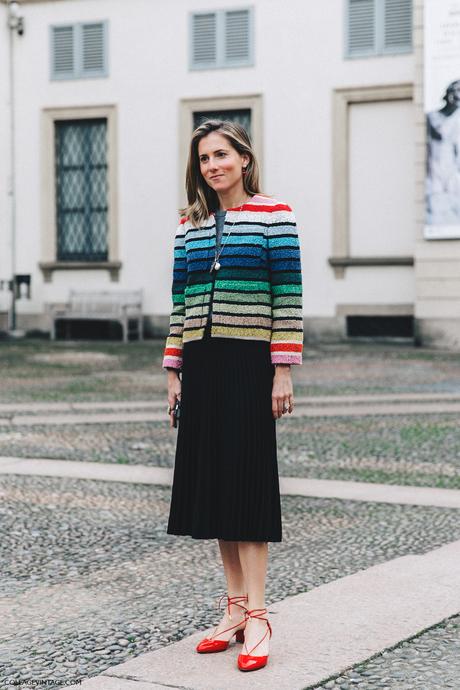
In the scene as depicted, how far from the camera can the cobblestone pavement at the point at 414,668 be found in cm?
391

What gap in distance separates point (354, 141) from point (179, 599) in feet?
56.7

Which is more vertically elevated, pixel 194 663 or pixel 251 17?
pixel 251 17

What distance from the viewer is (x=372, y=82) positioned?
21.3 metres

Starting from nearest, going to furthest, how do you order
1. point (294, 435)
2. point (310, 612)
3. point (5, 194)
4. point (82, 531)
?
point (310, 612) → point (82, 531) → point (294, 435) → point (5, 194)

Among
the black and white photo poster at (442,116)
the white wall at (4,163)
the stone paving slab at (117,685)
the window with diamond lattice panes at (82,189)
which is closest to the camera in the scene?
the stone paving slab at (117,685)

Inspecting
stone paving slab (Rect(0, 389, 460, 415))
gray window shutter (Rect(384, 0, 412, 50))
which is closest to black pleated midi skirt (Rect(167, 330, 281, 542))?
stone paving slab (Rect(0, 389, 460, 415))

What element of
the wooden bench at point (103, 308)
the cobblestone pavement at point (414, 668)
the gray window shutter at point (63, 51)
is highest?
the gray window shutter at point (63, 51)

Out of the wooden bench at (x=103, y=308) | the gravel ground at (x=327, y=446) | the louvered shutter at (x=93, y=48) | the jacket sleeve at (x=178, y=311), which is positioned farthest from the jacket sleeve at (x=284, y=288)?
the louvered shutter at (x=93, y=48)

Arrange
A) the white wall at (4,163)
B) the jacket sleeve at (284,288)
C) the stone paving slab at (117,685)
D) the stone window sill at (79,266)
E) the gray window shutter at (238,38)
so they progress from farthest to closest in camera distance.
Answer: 1. the white wall at (4,163)
2. the stone window sill at (79,266)
3. the gray window shutter at (238,38)
4. the jacket sleeve at (284,288)
5. the stone paving slab at (117,685)

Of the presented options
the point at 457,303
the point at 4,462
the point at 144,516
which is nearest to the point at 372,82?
the point at 457,303

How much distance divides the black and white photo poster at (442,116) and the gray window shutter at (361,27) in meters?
1.71

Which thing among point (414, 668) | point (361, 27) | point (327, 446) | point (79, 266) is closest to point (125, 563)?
point (414, 668)

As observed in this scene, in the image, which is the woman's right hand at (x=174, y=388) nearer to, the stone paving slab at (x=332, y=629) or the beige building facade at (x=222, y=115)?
the stone paving slab at (x=332, y=629)

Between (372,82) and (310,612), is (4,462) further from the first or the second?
(372,82)
